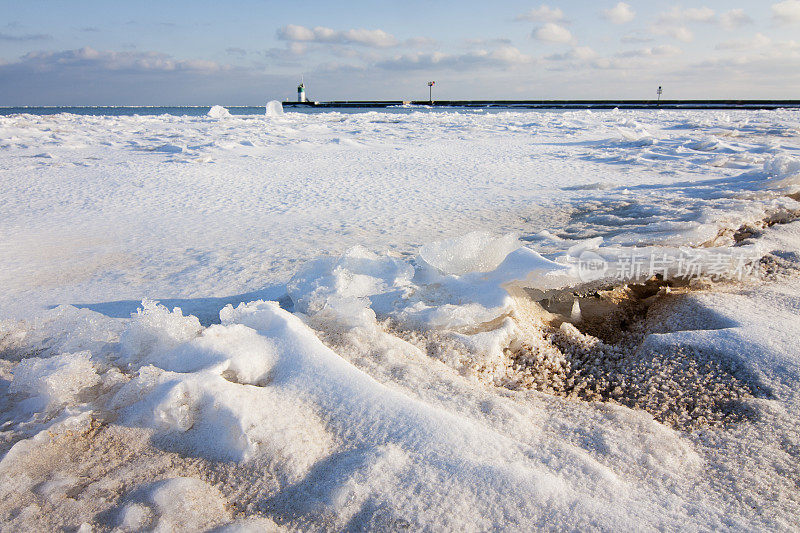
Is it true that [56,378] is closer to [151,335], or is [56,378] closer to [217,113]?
[151,335]

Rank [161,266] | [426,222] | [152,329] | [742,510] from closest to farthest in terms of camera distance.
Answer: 1. [742,510]
2. [152,329]
3. [161,266]
4. [426,222]

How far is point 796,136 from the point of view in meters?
8.20

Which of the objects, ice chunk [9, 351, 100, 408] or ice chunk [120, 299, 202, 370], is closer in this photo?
ice chunk [9, 351, 100, 408]

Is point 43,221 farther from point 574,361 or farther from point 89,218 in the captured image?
point 574,361

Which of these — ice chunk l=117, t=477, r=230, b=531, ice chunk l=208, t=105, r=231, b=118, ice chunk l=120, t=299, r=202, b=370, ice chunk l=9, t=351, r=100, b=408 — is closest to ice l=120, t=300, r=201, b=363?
ice chunk l=120, t=299, r=202, b=370

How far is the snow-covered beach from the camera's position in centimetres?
95

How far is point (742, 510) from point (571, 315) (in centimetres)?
95

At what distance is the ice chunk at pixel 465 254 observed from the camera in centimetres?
195

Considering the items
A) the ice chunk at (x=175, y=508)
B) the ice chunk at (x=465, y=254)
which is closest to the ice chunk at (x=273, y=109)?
the ice chunk at (x=465, y=254)

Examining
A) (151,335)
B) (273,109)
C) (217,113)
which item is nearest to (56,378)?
(151,335)

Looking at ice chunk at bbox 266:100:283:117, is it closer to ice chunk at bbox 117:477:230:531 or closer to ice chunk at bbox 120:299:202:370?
ice chunk at bbox 120:299:202:370

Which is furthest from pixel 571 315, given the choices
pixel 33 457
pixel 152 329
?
pixel 33 457

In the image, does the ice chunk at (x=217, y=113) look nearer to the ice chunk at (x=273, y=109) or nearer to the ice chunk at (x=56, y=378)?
the ice chunk at (x=273, y=109)

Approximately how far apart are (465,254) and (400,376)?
2.46 ft
